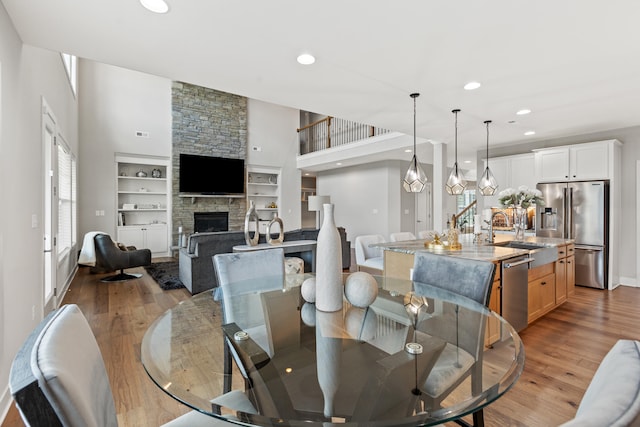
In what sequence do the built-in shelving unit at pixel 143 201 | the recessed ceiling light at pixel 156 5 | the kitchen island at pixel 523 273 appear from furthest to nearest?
the built-in shelving unit at pixel 143 201, the kitchen island at pixel 523 273, the recessed ceiling light at pixel 156 5

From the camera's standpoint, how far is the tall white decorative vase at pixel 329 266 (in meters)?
1.52

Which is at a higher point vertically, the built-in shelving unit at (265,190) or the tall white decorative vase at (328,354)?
the built-in shelving unit at (265,190)

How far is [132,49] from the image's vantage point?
241 cm

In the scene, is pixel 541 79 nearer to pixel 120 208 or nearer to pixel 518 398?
pixel 518 398

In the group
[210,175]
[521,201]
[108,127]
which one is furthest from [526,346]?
[108,127]

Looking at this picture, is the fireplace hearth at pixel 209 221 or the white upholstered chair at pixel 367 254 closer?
the white upholstered chair at pixel 367 254

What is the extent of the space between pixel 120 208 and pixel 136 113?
229 centimetres

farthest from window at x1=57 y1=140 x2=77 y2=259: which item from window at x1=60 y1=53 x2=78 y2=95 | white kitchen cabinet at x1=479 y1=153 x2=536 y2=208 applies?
white kitchen cabinet at x1=479 y1=153 x2=536 y2=208

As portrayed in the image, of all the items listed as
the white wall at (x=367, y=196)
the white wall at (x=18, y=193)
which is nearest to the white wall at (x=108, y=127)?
the white wall at (x=18, y=193)

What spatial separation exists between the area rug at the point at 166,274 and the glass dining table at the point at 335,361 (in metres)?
3.22

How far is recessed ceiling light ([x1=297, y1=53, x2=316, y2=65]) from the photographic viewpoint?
98.0 inches

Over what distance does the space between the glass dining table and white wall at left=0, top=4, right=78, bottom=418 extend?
1.16 meters

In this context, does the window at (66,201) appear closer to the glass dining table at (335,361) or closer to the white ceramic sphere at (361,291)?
the glass dining table at (335,361)

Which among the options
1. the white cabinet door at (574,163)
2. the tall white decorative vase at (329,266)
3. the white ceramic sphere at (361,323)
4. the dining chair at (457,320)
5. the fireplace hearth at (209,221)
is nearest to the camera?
the dining chair at (457,320)
